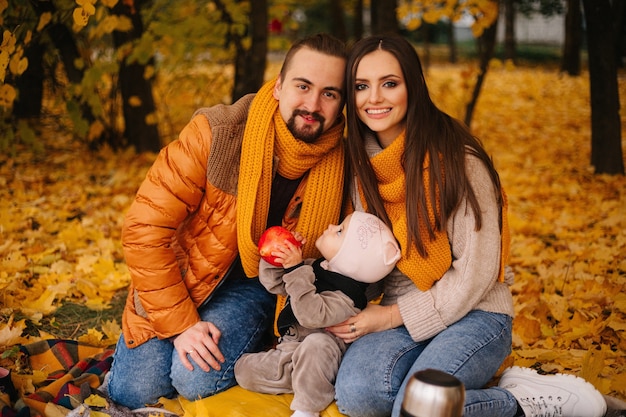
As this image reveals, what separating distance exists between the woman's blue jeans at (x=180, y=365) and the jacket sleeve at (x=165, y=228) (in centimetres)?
8

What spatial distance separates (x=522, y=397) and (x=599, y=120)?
15.5ft

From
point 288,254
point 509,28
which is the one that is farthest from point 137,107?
point 509,28

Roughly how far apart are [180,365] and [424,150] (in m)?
1.40

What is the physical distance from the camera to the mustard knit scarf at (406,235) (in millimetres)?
2594

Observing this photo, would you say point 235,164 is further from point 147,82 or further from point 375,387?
point 147,82

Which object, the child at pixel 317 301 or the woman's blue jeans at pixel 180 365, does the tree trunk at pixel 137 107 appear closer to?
the woman's blue jeans at pixel 180 365

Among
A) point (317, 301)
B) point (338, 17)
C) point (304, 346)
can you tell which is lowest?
point (304, 346)

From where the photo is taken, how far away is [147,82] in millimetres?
7312

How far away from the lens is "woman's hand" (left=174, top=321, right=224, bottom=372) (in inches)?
107

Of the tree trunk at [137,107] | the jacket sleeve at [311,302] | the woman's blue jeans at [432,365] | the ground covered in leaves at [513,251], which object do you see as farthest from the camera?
the tree trunk at [137,107]

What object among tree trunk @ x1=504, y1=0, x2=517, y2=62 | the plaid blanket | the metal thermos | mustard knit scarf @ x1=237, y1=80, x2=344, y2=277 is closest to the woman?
mustard knit scarf @ x1=237, y1=80, x2=344, y2=277

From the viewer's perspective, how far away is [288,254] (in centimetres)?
259

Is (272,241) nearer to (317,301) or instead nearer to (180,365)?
(317,301)

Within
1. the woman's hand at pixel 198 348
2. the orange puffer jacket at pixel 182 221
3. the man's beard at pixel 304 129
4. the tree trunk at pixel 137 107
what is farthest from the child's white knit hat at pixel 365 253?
the tree trunk at pixel 137 107
